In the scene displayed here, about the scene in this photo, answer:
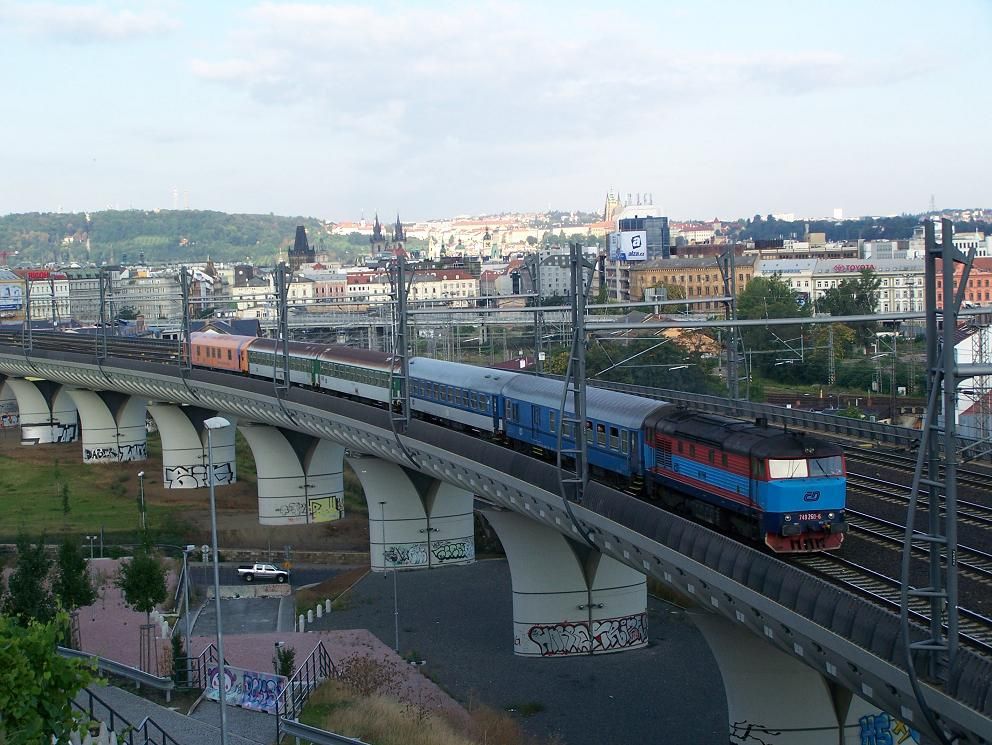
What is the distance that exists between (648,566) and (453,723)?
905 centimetres

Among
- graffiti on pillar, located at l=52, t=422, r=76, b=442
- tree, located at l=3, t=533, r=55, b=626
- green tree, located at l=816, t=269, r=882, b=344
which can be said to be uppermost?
green tree, located at l=816, t=269, r=882, b=344

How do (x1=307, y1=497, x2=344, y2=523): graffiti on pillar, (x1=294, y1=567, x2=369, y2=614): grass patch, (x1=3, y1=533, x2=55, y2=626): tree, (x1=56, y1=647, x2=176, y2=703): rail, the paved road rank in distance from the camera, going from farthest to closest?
(x1=307, y1=497, x2=344, y2=523): graffiti on pillar → (x1=294, y1=567, x2=369, y2=614): grass patch → (x1=3, y1=533, x2=55, y2=626): tree → the paved road → (x1=56, y1=647, x2=176, y2=703): rail

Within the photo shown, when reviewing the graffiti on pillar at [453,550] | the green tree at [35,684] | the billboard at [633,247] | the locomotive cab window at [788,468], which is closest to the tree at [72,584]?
the graffiti on pillar at [453,550]

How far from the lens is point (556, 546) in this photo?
41000 mm

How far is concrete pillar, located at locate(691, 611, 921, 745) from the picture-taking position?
27.0m

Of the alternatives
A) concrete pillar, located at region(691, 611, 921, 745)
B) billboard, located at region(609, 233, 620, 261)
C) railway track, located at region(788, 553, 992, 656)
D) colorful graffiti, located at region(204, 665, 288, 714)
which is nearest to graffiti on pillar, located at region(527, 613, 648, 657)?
colorful graffiti, located at region(204, 665, 288, 714)

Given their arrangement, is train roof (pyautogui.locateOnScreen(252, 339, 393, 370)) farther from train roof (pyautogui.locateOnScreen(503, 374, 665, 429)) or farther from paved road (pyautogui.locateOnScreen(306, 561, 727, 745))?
train roof (pyautogui.locateOnScreen(503, 374, 665, 429))

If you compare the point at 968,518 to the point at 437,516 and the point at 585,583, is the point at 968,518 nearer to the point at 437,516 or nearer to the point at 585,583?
the point at 585,583

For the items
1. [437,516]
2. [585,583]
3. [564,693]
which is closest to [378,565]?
[437,516]

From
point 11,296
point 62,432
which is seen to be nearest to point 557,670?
point 62,432

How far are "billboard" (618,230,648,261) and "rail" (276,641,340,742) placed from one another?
139 meters

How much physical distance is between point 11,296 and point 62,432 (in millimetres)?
69940

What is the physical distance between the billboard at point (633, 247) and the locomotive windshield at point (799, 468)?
5840 inches

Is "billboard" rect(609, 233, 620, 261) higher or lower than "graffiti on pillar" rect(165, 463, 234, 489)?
higher
